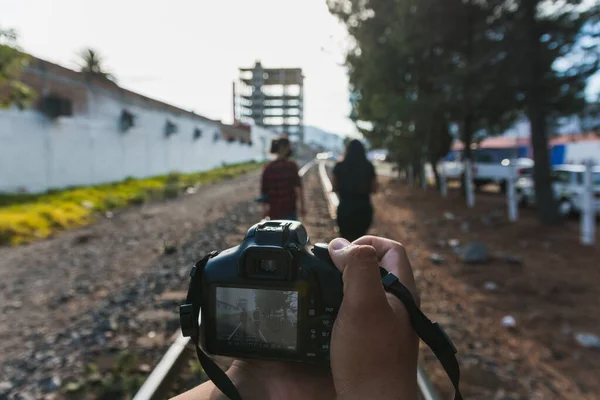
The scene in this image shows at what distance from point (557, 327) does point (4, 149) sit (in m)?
16.9

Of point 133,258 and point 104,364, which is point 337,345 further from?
point 133,258

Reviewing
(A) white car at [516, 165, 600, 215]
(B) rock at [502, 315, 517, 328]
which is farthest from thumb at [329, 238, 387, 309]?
(A) white car at [516, 165, 600, 215]

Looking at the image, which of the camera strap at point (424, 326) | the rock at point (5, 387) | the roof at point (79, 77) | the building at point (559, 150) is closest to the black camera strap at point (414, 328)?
the camera strap at point (424, 326)

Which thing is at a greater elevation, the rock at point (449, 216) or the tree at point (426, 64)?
the tree at point (426, 64)

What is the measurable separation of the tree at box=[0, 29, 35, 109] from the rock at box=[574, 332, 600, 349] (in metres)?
8.46

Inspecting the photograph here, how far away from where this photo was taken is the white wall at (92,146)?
52.9 ft

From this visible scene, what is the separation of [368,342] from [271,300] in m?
0.30

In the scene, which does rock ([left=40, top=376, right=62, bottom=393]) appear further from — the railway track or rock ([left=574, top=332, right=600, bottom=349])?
rock ([left=574, top=332, right=600, bottom=349])

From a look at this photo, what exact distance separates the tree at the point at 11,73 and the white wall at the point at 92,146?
27.7ft

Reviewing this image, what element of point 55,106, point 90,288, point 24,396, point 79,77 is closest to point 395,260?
point 24,396

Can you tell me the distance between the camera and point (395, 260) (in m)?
1.21

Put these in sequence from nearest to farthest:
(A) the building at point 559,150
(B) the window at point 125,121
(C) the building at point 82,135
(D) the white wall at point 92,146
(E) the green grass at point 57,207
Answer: (E) the green grass at point 57,207
(D) the white wall at point 92,146
(C) the building at point 82,135
(B) the window at point 125,121
(A) the building at point 559,150

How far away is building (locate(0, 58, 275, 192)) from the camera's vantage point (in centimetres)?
1633

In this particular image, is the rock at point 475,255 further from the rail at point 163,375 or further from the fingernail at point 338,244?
the fingernail at point 338,244
